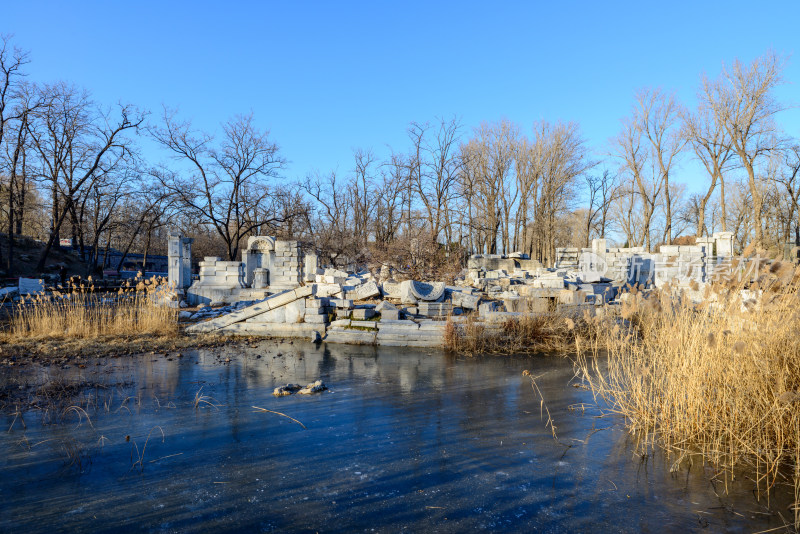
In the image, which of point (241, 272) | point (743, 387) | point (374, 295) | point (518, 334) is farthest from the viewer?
point (241, 272)

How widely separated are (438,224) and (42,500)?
82.4 ft

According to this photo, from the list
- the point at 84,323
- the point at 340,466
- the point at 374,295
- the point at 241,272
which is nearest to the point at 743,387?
the point at 340,466

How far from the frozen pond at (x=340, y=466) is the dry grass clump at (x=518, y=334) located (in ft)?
8.64

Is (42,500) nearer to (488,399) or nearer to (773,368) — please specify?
(488,399)

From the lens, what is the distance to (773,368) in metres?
3.68

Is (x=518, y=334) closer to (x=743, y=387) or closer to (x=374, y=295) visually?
(x=374, y=295)

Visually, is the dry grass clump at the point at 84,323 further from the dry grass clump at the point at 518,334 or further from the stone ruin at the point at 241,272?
the dry grass clump at the point at 518,334

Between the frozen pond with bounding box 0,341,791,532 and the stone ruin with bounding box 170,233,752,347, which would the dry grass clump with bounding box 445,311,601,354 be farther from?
the frozen pond with bounding box 0,341,791,532

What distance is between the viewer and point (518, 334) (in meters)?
9.33

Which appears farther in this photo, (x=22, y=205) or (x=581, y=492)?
(x=22, y=205)

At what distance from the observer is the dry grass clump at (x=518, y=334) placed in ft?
29.5

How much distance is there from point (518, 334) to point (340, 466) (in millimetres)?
6361

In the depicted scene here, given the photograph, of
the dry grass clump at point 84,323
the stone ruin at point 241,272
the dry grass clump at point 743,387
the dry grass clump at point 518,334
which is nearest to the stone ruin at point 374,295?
the stone ruin at point 241,272

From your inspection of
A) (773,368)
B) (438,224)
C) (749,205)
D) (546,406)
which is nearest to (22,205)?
(438,224)
